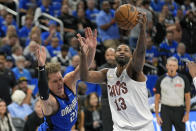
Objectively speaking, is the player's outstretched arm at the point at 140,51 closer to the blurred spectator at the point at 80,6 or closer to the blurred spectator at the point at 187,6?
the blurred spectator at the point at 80,6

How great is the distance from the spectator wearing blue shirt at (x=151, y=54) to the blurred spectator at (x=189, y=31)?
3.88ft

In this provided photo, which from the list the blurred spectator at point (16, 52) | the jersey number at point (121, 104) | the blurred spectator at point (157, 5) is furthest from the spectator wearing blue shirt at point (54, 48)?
the jersey number at point (121, 104)

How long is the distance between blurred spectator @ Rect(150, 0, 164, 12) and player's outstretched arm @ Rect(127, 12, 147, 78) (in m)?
10.7

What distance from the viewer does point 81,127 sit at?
947cm

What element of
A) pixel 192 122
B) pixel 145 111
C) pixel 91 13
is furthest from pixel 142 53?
pixel 91 13

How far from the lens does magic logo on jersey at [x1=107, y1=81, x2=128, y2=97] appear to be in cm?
597

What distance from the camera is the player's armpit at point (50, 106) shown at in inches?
214

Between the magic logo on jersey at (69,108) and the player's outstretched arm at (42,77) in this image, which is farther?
the magic logo on jersey at (69,108)

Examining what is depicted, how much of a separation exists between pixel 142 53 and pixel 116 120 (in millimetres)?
968

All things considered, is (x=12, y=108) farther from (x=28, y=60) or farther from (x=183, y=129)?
(x=183, y=129)

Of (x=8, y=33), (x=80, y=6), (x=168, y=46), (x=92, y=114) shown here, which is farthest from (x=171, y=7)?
(x=92, y=114)

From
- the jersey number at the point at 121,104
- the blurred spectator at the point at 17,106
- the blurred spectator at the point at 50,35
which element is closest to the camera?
the jersey number at the point at 121,104

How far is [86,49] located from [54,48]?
7.14 metres

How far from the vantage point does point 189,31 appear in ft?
45.6
